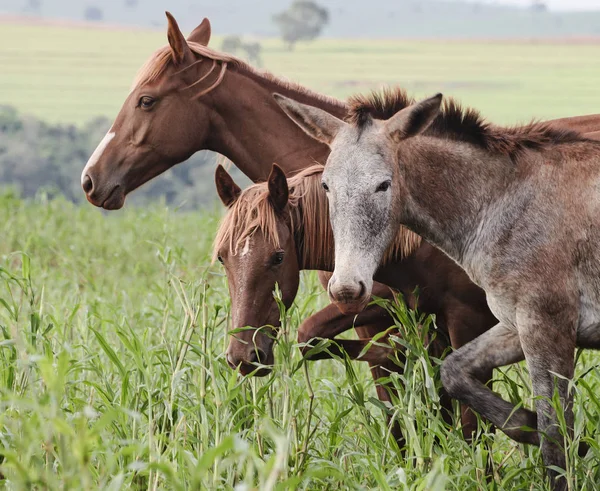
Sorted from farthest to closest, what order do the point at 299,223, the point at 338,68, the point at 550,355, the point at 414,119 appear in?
the point at 338,68 < the point at 299,223 < the point at 414,119 < the point at 550,355

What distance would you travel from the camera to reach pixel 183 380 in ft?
13.9

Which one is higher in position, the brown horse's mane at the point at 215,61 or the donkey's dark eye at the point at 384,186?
the brown horse's mane at the point at 215,61

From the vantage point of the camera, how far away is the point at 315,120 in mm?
4242

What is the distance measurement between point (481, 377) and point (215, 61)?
8.58 feet

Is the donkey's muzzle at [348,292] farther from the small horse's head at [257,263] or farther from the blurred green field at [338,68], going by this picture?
the blurred green field at [338,68]

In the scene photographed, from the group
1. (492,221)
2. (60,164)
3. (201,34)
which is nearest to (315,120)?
(492,221)

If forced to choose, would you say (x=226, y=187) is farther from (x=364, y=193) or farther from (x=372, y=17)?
(x=372, y=17)

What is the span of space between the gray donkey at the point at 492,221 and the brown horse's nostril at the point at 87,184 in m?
1.69

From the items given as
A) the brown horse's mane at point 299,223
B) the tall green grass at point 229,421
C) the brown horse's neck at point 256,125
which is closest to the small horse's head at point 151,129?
the brown horse's neck at point 256,125

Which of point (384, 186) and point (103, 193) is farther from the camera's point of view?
point (103, 193)

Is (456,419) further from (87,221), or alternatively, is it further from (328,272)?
(87,221)

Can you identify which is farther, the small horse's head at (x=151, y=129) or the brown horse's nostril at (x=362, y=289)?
the small horse's head at (x=151, y=129)

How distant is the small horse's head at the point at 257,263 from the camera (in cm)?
408

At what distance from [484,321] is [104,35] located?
4887 centimetres
